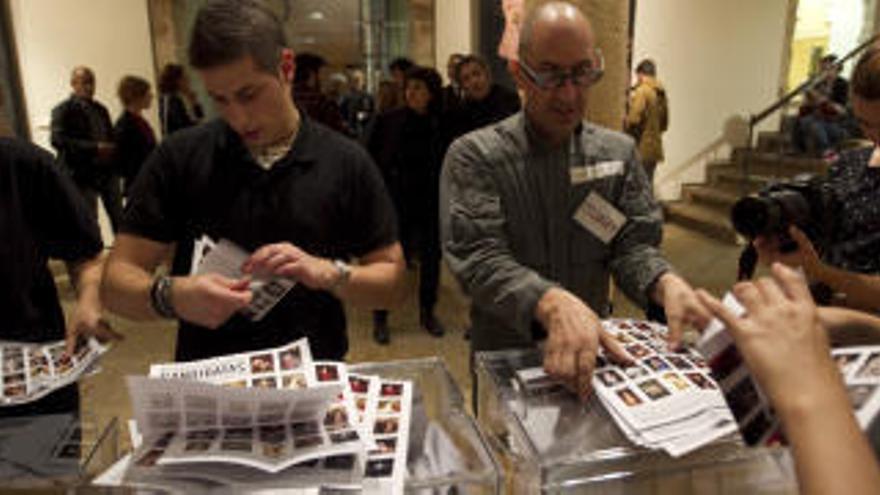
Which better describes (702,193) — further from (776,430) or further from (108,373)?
(776,430)

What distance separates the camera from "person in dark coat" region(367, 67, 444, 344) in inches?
161

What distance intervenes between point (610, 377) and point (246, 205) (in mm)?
753

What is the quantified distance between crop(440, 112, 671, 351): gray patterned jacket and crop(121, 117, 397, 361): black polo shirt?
0.78 feet

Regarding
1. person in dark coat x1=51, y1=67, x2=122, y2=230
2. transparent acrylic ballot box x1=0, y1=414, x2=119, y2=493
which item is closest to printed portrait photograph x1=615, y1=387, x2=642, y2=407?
transparent acrylic ballot box x1=0, y1=414, x2=119, y2=493

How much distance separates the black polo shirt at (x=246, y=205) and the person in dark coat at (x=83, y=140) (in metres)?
3.97

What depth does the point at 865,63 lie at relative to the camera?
1.65 meters

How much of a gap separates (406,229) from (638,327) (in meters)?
3.10

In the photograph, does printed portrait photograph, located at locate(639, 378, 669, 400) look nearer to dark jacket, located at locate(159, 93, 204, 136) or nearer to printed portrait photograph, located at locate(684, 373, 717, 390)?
printed portrait photograph, located at locate(684, 373, 717, 390)

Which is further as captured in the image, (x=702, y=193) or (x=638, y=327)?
(x=702, y=193)

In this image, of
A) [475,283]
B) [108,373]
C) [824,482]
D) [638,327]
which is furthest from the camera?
[108,373]

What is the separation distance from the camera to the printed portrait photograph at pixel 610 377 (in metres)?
1.13

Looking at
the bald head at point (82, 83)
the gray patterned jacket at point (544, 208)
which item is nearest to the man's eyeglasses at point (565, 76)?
the gray patterned jacket at point (544, 208)

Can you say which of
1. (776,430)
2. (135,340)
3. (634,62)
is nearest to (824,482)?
(776,430)

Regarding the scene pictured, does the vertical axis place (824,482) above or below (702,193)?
above
